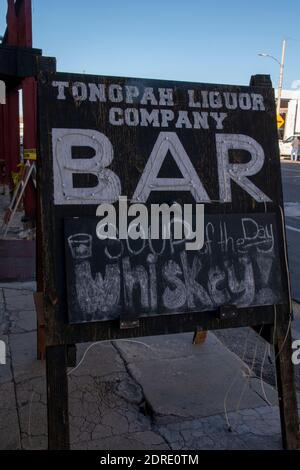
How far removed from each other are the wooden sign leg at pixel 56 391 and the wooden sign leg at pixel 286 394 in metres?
1.10

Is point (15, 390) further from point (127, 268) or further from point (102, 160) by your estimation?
point (102, 160)

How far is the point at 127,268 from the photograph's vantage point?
234 cm

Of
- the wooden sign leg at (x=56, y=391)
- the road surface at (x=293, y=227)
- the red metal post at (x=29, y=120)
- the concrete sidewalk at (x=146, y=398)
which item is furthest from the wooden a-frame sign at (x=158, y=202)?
the red metal post at (x=29, y=120)

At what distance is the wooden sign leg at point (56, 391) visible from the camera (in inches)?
87.0

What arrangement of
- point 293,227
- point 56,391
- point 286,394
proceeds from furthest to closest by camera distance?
point 293,227 → point 286,394 → point 56,391

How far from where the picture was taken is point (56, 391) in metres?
2.22

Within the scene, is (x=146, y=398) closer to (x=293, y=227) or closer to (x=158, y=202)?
(x=158, y=202)

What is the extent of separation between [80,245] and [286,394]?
52.0 inches

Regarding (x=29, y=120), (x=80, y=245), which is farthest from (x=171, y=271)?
(x=29, y=120)

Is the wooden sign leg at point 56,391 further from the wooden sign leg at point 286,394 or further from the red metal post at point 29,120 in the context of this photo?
the red metal post at point 29,120

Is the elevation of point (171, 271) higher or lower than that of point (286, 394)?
higher

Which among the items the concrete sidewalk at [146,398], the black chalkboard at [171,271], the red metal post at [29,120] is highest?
the red metal post at [29,120]

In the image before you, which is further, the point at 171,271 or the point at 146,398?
A: the point at 146,398

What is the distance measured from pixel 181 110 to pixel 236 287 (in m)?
0.95
